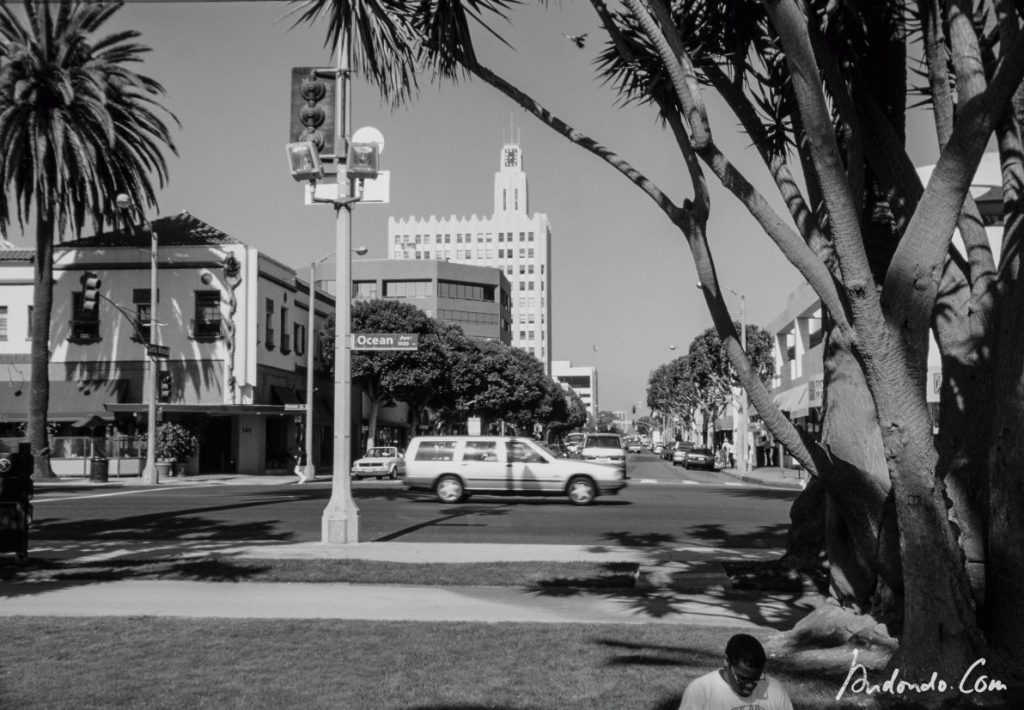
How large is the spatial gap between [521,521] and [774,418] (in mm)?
12914

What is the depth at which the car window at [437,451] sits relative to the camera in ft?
79.1

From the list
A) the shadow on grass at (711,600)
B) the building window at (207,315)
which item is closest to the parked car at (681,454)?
the building window at (207,315)

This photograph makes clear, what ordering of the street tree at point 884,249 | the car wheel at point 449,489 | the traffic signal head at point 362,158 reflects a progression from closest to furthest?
1. the street tree at point 884,249
2. the traffic signal head at point 362,158
3. the car wheel at point 449,489

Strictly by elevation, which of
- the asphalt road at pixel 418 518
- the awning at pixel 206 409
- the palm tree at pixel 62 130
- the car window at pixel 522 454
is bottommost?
the asphalt road at pixel 418 518

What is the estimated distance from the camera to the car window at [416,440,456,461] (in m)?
24.1

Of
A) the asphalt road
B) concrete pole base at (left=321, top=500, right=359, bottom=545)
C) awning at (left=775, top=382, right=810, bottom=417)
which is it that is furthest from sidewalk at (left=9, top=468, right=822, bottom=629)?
awning at (left=775, top=382, right=810, bottom=417)

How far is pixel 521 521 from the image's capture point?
19.3 metres

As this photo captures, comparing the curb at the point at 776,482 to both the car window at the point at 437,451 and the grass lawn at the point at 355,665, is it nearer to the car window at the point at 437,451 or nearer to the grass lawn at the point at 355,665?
the car window at the point at 437,451

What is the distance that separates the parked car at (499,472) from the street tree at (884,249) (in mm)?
15393

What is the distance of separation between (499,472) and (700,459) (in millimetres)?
35887

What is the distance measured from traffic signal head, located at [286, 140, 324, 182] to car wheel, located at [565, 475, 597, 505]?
12167mm

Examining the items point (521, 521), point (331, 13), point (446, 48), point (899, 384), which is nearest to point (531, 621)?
point (899, 384)

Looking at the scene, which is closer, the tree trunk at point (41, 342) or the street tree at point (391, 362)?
the tree trunk at point (41, 342)

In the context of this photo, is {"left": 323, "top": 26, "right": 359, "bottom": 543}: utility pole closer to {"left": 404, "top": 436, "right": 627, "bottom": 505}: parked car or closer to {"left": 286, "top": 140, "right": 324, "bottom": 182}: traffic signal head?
{"left": 286, "top": 140, "right": 324, "bottom": 182}: traffic signal head
